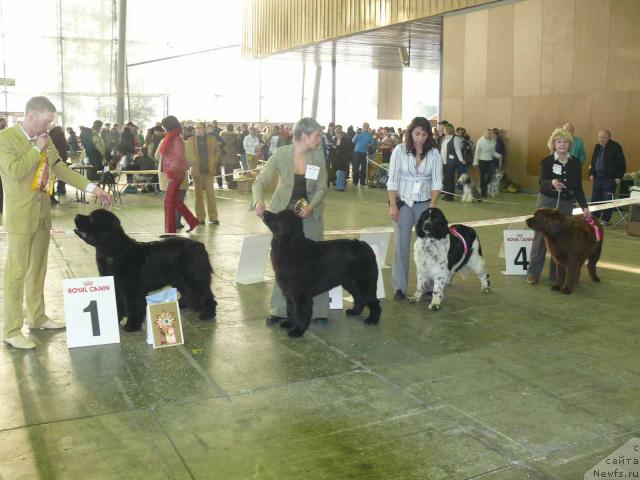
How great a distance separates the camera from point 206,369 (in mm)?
4457

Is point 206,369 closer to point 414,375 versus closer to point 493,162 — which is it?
point 414,375

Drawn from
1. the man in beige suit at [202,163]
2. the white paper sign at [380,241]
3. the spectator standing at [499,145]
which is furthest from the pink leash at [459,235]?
the spectator standing at [499,145]

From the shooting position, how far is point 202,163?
36.6ft

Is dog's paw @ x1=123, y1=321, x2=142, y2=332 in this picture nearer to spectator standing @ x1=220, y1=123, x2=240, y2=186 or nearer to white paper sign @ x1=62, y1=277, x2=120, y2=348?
white paper sign @ x1=62, y1=277, x2=120, y2=348

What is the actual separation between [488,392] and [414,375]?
0.51 meters

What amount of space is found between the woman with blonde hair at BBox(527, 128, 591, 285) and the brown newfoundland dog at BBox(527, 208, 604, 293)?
0.35m

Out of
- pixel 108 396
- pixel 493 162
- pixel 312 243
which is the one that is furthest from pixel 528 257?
pixel 493 162

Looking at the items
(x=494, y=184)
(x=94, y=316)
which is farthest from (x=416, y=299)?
(x=494, y=184)

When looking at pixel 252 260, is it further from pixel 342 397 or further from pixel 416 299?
pixel 342 397

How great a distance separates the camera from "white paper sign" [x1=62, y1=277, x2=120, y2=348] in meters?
4.85

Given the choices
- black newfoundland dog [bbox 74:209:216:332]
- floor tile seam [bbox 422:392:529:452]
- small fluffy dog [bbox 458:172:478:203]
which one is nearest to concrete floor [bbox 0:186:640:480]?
floor tile seam [bbox 422:392:529:452]

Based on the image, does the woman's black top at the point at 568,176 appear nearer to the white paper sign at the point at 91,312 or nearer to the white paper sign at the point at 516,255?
the white paper sign at the point at 516,255

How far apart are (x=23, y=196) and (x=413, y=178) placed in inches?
132

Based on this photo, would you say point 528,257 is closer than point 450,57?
Yes
